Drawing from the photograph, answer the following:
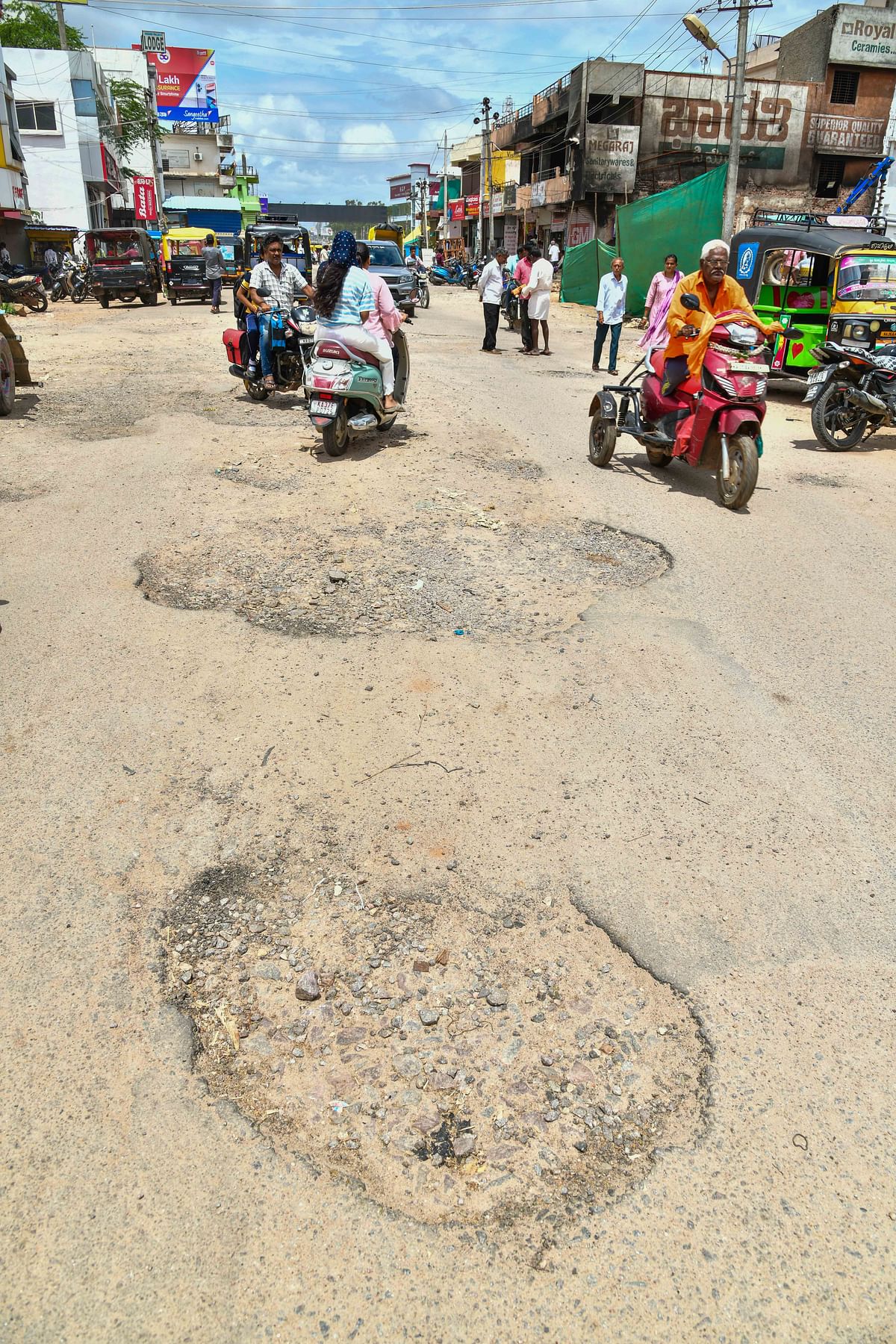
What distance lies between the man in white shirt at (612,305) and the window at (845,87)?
103 ft

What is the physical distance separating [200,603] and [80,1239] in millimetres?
3503

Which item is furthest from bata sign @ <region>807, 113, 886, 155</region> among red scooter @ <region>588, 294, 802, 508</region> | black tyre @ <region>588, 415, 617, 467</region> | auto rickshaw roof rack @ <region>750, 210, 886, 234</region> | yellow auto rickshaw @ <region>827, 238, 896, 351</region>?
red scooter @ <region>588, 294, 802, 508</region>

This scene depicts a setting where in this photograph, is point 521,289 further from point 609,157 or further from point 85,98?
point 85,98

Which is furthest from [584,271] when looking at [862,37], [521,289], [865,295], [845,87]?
[862,37]

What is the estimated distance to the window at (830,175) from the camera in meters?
36.9

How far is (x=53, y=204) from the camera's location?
137 feet

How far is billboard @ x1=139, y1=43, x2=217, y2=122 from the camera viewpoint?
276 feet

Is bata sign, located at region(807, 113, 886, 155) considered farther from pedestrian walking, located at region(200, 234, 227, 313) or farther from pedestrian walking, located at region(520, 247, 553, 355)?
pedestrian walking, located at region(520, 247, 553, 355)

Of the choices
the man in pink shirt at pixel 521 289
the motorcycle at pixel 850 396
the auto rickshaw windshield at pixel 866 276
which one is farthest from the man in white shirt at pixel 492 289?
the motorcycle at pixel 850 396

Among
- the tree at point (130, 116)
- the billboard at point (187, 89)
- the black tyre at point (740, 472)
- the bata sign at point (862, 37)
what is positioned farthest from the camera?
the billboard at point (187, 89)

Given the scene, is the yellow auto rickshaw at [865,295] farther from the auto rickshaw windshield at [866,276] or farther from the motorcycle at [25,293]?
the motorcycle at [25,293]

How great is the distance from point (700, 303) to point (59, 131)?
1746 inches

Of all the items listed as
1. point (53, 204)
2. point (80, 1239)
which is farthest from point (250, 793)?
point (53, 204)

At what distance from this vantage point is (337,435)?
795cm
